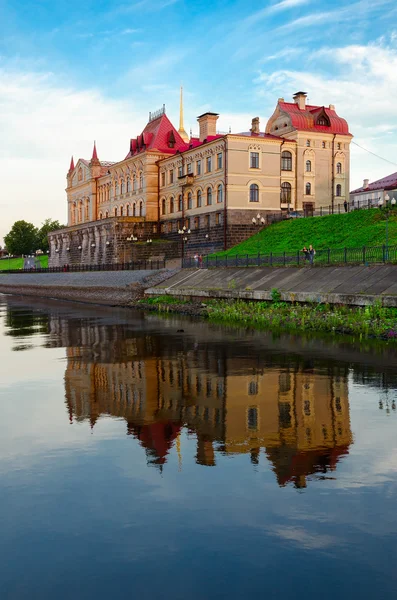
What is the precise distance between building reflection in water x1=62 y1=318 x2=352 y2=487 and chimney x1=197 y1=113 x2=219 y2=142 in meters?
49.0

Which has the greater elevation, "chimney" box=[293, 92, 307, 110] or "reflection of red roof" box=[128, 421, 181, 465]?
"chimney" box=[293, 92, 307, 110]

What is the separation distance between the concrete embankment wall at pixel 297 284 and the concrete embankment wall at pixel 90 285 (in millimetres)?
2145

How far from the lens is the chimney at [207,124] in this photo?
63506mm

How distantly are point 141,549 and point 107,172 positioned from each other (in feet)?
263

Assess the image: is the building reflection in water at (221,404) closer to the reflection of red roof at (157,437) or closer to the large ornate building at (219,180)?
the reflection of red roof at (157,437)

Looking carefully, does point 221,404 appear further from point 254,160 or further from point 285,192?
point 285,192

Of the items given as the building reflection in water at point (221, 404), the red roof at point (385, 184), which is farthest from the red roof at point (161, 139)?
the building reflection in water at point (221, 404)

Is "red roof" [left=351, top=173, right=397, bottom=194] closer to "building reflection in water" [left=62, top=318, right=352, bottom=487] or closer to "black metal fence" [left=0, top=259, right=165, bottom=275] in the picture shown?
"black metal fence" [left=0, top=259, right=165, bottom=275]

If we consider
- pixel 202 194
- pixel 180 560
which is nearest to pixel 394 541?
pixel 180 560

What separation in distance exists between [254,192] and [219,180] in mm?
3541

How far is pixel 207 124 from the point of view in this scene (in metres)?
63.7

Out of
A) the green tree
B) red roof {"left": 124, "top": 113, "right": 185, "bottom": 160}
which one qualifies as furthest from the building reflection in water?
the green tree

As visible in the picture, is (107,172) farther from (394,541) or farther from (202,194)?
(394,541)

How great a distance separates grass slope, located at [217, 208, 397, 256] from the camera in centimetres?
4322
